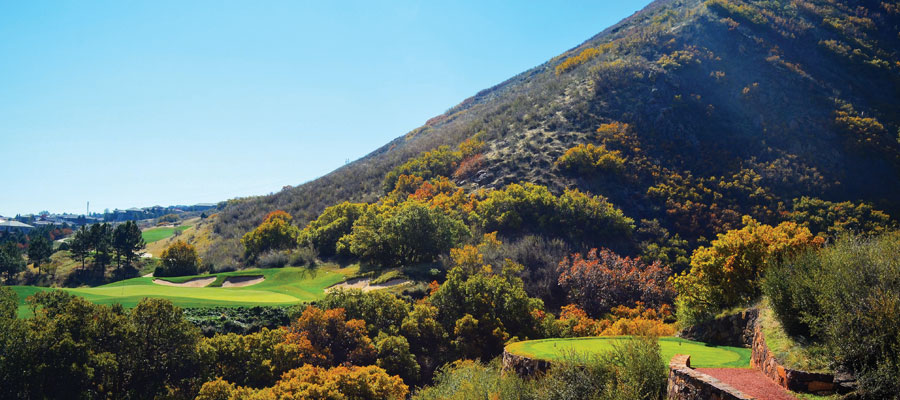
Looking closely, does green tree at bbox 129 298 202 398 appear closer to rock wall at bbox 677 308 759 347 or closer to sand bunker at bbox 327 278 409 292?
sand bunker at bbox 327 278 409 292

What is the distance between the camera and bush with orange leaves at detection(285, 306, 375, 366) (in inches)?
641

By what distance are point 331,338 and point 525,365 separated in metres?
8.30

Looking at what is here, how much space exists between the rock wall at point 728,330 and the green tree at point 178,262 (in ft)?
107

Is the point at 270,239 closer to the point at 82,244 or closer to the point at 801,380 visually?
the point at 82,244

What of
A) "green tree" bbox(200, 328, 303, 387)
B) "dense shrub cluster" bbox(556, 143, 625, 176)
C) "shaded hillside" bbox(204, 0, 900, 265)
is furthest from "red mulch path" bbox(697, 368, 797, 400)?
"dense shrub cluster" bbox(556, 143, 625, 176)

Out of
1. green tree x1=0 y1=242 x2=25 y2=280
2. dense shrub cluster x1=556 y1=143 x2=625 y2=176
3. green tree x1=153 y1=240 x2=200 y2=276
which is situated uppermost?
dense shrub cluster x1=556 y1=143 x2=625 y2=176

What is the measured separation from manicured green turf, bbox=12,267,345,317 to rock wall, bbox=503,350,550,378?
12.7 metres

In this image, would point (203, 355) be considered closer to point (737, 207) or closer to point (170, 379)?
point (170, 379)

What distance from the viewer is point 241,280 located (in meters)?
29.1

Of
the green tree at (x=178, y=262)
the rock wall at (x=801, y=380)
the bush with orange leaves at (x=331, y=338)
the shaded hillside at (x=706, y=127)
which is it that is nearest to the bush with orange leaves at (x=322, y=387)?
the bush with orange leaves at (x=331, y=338)

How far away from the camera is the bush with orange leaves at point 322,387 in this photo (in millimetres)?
12758

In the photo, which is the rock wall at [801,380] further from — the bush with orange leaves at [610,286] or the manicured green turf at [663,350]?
the bush with orange leaves at [610,286]

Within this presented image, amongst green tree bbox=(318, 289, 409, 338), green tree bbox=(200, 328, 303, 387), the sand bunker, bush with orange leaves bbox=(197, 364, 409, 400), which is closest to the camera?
bush with orange leaves bbox=(197, 364, 409, 400)

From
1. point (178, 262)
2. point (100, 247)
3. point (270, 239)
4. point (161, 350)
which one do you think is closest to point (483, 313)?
point (161, 350)
